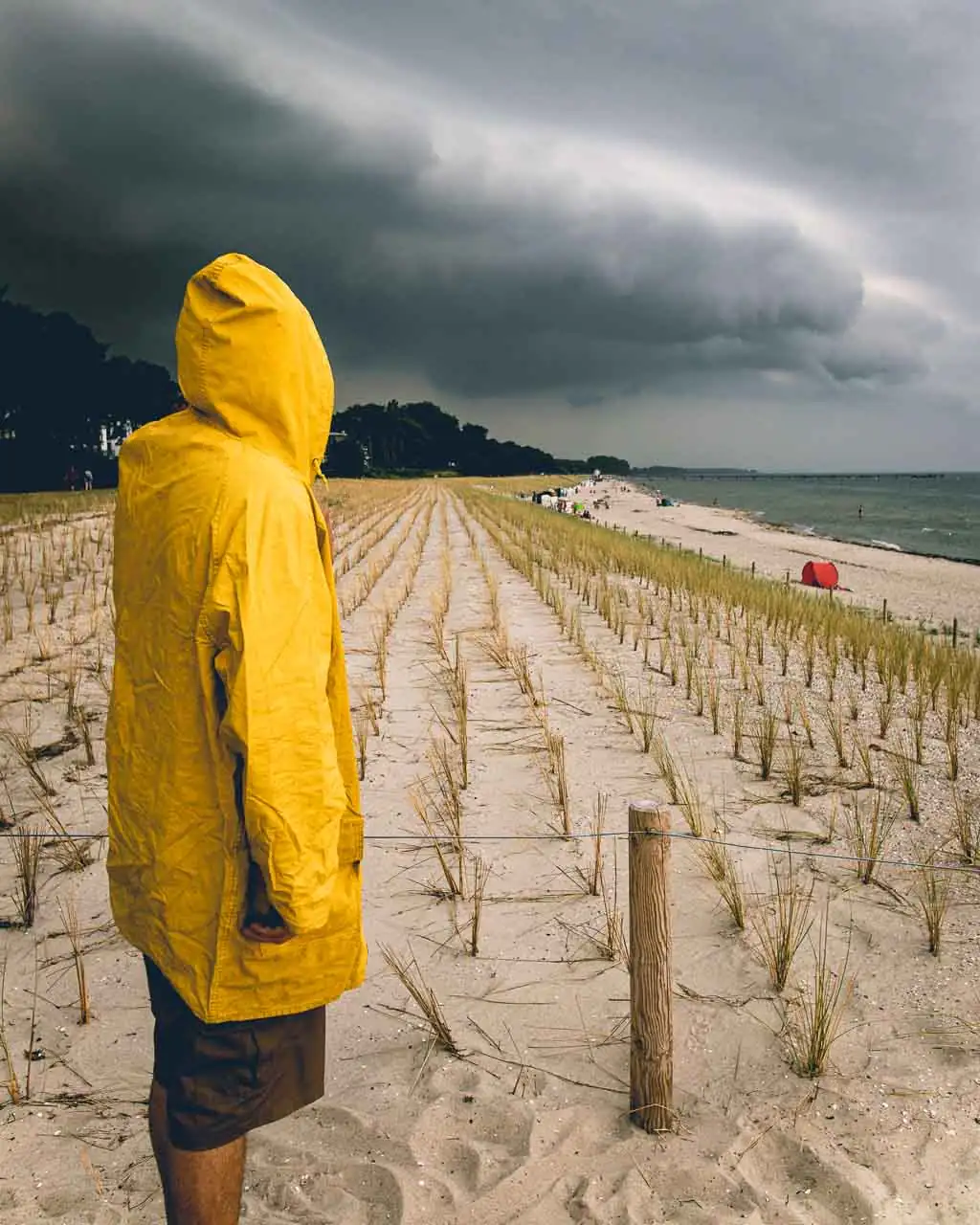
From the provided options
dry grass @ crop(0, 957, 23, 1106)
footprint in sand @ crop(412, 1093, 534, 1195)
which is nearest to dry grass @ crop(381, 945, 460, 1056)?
footprint in sand @ crop(412, 1093, 534, 1195)

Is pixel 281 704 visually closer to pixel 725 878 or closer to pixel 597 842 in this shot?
pixel 597 842

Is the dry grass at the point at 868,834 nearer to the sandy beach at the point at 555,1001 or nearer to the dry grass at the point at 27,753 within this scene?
the sandy beach at the point at 555,1001

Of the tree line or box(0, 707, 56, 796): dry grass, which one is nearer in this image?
box(0, 707, 56, 796): dry grass

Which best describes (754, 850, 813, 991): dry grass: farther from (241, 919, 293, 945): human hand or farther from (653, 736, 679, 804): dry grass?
(241, 919, 293, 945): human hand

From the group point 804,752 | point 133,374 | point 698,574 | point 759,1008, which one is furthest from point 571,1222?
point 133,374

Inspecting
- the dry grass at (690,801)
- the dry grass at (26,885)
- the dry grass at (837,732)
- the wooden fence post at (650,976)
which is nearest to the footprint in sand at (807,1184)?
the wooden fence post at (650,976)

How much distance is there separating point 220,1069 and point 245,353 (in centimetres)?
126

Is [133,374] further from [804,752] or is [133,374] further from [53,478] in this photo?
[804,752]

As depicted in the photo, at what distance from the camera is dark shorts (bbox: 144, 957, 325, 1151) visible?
1.49 m

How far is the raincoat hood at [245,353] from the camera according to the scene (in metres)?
1.48

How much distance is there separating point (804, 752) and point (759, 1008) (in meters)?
2.37

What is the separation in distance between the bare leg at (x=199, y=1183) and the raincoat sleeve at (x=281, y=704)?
52cm

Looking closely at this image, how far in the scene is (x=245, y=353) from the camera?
58.4 inches

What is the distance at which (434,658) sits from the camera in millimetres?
7180
